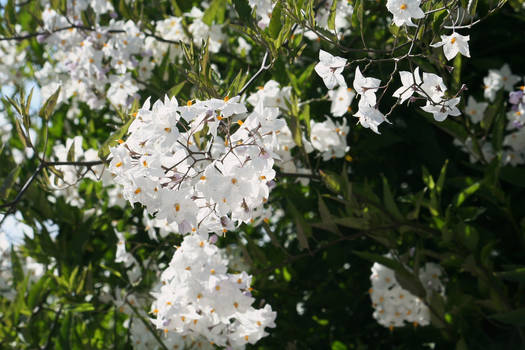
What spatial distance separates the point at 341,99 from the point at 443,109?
2.37 feet

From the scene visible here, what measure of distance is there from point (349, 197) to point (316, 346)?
2.48 ft

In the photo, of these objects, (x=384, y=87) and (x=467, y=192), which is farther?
(x=467, y=192)

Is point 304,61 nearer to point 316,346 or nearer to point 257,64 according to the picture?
point 257,64

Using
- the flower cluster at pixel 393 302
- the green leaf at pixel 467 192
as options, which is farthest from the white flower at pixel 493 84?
the flower cluster at pixel 393 302

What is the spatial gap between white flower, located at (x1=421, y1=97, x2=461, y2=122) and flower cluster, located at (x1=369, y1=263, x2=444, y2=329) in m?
0.96

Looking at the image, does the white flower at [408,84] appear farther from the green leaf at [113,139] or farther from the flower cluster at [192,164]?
the green leaf at [113,139]

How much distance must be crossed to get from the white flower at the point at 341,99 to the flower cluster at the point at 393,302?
57cm

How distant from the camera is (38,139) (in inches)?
104

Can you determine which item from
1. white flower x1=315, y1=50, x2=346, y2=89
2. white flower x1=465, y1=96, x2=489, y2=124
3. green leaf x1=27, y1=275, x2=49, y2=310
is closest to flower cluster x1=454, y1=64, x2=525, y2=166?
white flower x1=465, y1=96, x2=489, y2=124

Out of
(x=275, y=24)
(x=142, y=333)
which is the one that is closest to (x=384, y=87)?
(x=275, y=24)

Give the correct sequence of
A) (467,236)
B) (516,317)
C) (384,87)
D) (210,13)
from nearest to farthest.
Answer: (384,87)
(516,317)
(467,236)
(210,13)

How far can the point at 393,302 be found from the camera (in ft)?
6.43

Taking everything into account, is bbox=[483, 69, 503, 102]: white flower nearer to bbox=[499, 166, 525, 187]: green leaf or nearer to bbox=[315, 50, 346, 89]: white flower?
bbox=[499, 166, 525, 187]: green leaf

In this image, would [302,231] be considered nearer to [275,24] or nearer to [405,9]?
[275,24]
